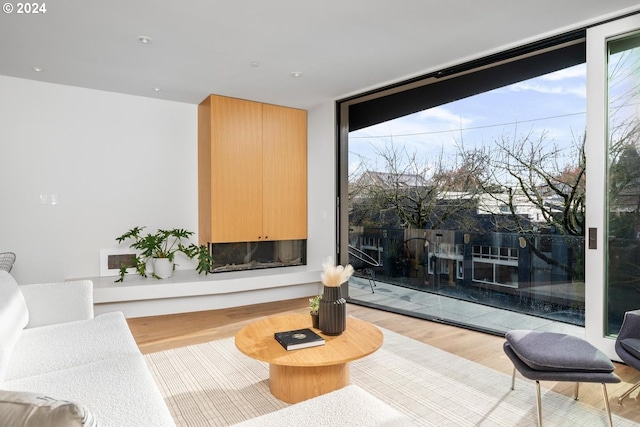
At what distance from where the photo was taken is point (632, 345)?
2166 mm

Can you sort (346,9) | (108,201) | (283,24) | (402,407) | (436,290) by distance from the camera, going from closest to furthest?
(402,407)
(346,9)
(283,24)
(436,290)
(108,201)

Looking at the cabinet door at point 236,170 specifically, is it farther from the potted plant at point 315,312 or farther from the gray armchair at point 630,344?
the gray armchair at point 630,344

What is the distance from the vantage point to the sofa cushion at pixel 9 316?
1675mm

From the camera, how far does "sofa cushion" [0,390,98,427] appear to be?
753mm

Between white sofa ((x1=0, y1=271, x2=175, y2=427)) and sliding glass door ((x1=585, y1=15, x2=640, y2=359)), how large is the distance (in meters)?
2.96

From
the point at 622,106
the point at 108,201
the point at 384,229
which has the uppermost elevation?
the point at 622,106

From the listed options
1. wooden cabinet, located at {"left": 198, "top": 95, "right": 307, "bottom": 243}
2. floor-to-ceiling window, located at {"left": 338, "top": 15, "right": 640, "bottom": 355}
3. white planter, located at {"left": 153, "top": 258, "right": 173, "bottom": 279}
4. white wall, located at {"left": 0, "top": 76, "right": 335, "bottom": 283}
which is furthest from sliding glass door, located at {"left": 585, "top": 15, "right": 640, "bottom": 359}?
white planter, located at {"left": 153, "top": 258, "right": 173, "bottom": 279}

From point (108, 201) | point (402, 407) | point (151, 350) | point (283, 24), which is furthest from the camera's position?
point (108, 201)

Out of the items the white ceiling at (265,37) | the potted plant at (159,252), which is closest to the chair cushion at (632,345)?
the white ceiling at (265,37)

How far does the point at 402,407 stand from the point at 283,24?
2.74m

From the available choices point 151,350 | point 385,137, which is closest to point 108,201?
point 151,350

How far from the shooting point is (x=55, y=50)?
330 cm

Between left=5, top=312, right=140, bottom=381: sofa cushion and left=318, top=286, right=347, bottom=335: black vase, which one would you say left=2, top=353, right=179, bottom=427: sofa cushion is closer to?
left=5, top=312, right=140, bottom=381: sofa cushion

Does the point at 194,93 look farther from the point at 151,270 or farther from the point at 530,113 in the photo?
the point at 530,113
